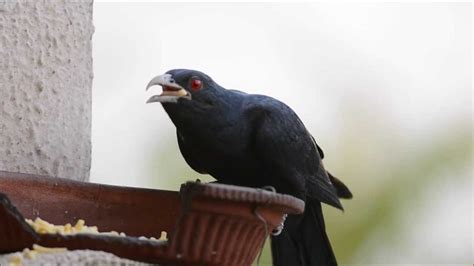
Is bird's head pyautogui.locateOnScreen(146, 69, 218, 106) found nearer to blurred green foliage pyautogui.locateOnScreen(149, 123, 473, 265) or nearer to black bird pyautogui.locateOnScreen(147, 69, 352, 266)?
black bird pyautogui.locateOnScreen(147, 69, 352, 266)

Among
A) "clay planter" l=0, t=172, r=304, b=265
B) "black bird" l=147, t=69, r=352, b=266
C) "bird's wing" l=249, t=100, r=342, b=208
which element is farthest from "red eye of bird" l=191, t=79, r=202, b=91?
"clay planter" l=0, t=172, r=304, b=265

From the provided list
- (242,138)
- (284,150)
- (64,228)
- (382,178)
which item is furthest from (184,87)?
(382,178)

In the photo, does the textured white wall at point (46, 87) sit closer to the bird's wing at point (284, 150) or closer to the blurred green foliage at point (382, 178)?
the bird's wing at point (284, 150)

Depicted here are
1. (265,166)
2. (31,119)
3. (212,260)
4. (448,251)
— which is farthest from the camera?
(448,251)

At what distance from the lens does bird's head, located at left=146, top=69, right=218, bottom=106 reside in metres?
3.23

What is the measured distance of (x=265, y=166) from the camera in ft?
11.5

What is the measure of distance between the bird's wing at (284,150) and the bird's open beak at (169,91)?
0.97 ft

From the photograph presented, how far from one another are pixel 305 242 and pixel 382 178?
125 inches

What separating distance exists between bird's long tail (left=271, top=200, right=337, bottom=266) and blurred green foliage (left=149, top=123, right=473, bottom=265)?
2677 millimetres

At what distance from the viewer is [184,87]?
333cm

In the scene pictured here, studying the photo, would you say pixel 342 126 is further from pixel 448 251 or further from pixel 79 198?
pixel 79 198

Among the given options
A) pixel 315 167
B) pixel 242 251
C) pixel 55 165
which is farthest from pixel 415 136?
pixel 242 251

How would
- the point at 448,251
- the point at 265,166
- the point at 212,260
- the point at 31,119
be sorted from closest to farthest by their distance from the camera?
the point at 212,260
the point at 31,119
the point at 265,166
the point at 448,251

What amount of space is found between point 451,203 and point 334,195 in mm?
3371
